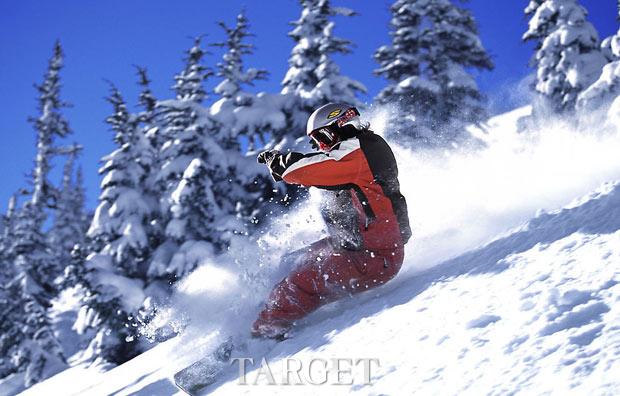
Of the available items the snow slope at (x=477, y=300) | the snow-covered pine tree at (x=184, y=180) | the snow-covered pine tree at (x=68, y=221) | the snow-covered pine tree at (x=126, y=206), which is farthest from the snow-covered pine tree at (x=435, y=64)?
the snow-covered pine tree at (x=68, y=221)

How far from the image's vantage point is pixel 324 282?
15.7 feet

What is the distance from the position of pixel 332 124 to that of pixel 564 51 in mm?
18821

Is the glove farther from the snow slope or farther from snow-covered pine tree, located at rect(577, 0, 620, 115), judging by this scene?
snow-covered pine tree, located at rect(577, 0, 620, 115)

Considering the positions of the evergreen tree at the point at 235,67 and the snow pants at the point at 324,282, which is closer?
the snow pants at the point at 324,282

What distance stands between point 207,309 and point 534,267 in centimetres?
365

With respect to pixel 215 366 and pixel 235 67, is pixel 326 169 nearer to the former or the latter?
pixel 215 366

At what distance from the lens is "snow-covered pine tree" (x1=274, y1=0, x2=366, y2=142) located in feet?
55.1

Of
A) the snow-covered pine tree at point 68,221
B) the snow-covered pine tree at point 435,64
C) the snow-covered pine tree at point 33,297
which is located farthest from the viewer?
the snow-covered pine tree at point 68,221

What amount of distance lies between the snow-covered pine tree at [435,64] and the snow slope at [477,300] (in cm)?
1191

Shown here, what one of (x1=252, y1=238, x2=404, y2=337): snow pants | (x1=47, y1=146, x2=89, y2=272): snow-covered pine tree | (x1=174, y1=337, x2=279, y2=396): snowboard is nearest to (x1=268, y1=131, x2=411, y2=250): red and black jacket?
(x1=252, y1=238, x2=404, y2=337): snow pants

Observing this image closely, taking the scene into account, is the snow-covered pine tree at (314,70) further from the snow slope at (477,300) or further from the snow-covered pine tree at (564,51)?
the snow slope at (477,300)

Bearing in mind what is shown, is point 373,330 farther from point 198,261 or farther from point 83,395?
point 198,261

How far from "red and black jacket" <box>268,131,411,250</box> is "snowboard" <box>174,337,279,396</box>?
1.23 metres

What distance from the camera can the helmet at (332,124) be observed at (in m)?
4.83
